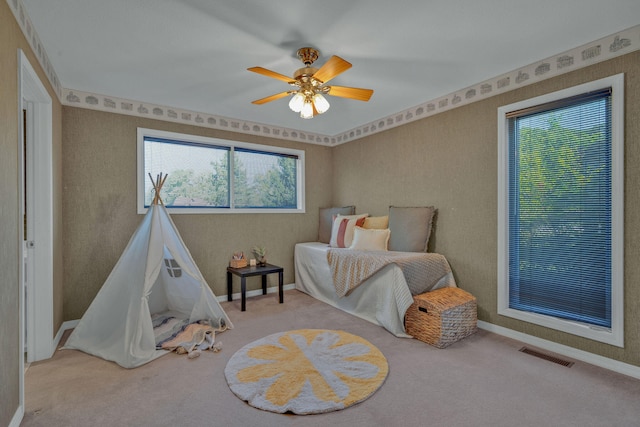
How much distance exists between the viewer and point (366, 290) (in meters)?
3.38

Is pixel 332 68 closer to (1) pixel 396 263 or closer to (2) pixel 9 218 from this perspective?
(1) pixel 396 263

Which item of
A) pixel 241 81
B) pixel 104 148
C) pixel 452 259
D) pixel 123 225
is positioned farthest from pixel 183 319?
pixel 452 259

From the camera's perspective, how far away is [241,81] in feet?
9.64

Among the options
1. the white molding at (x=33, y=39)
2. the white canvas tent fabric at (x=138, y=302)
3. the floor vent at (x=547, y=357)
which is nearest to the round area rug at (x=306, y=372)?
the white canvas tent fabric at (x=138, y=302)

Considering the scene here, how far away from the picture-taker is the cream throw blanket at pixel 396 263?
10.0ft

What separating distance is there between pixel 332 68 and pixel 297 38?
352 millimetres

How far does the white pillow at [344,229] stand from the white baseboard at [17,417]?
10.4 ft

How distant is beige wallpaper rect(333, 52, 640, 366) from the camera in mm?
2203

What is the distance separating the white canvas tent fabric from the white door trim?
0.85 feet

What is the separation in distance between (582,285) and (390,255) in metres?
1.60

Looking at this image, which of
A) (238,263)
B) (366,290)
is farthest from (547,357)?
(238,263)

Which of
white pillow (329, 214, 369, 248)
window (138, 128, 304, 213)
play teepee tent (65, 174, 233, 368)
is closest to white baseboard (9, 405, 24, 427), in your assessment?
play teepee tent (65, 174, 233, 368)

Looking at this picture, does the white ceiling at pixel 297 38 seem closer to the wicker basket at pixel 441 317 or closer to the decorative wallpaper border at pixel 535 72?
the decorative wallpaper border at pixel 535 72

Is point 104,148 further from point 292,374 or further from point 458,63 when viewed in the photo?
point 458,63
